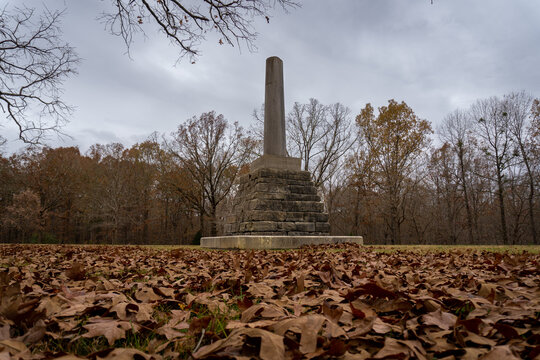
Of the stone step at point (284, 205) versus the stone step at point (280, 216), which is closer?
the stone step at point (280, 216)

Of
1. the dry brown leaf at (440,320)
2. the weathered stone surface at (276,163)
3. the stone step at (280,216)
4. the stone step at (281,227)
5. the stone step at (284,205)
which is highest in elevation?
the weathered stone surface at (276,163)

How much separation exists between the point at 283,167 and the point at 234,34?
5628mm

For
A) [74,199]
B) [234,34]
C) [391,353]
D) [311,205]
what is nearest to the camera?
[391,353]

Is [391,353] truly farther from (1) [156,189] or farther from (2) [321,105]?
(1) [156,189]

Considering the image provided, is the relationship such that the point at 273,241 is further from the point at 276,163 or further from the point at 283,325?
the point at 283,325

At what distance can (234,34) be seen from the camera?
5.08 m

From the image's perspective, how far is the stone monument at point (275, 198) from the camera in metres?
9.02

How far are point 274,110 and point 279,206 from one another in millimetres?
3551

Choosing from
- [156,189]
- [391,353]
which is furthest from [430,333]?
[156,189]

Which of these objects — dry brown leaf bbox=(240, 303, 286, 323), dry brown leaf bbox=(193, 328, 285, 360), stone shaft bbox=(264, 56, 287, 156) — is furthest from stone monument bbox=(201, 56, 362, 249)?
dry brown leaf bbox=(193, 328, 285, 360)

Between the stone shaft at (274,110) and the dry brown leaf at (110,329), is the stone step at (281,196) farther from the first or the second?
the dry brown leaf at (110,329)

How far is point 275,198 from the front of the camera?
955cm

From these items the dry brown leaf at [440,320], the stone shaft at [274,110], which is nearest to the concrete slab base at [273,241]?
the stone shaft at [274,110]

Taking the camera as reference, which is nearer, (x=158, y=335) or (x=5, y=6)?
(x=158, y=335)
